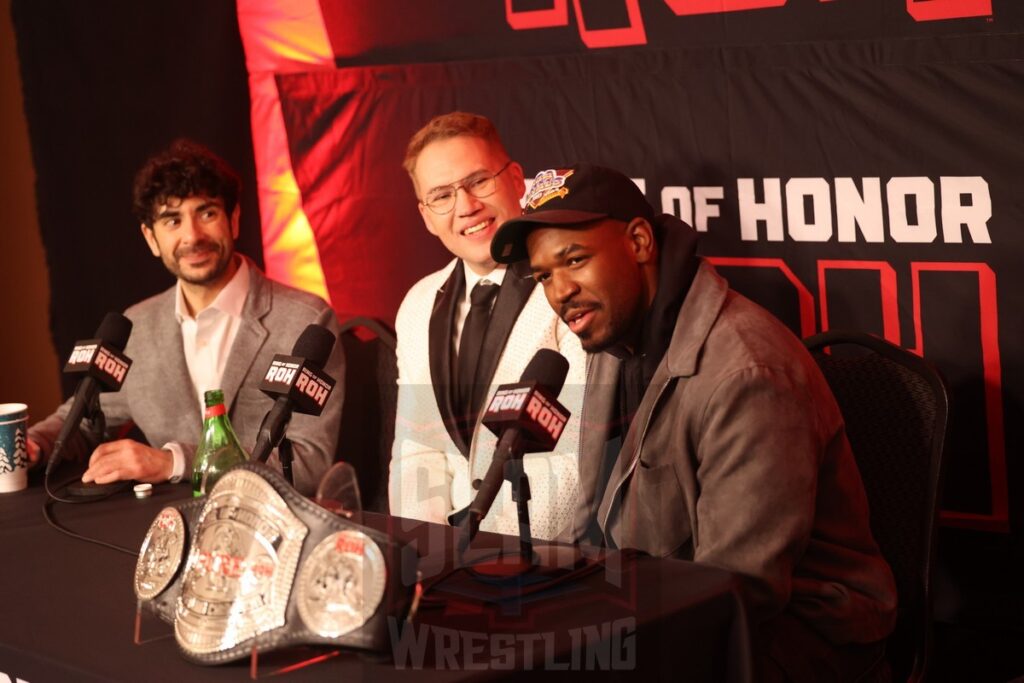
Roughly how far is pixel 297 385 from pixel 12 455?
897 millimetres

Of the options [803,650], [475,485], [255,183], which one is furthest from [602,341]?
[255,183]

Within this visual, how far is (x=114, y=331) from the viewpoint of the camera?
2.42m

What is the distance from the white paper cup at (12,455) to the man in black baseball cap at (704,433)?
111cm

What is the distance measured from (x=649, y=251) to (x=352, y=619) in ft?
3.39

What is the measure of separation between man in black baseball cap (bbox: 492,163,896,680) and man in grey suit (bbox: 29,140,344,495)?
2.99ft

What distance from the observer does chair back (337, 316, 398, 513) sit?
3.05 m

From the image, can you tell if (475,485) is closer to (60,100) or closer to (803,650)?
(803,650)

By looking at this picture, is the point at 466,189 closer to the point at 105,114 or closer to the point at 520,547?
the point at 520,547

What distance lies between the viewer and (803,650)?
188 cm

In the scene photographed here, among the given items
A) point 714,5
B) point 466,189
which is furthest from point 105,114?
point 714,5

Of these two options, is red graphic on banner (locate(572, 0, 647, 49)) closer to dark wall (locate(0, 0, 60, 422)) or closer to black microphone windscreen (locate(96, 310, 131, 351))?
black microphone windscreen (locate(96, 310, 131, 351))

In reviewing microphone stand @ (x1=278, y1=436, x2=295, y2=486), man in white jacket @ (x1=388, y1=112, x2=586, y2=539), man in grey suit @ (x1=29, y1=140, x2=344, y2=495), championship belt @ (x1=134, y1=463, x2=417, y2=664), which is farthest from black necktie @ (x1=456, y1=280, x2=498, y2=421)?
championship belt @ (x1=134, y1=463, x2=417, y2=664)

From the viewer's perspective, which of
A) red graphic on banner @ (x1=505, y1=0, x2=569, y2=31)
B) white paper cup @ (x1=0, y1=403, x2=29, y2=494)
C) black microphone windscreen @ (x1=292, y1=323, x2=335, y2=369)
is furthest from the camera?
red graphic on banner @ (x1=505, y1=0, x2=569, y2=31)

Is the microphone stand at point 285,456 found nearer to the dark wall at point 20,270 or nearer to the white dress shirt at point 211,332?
the white dress shirt at point 211,332
